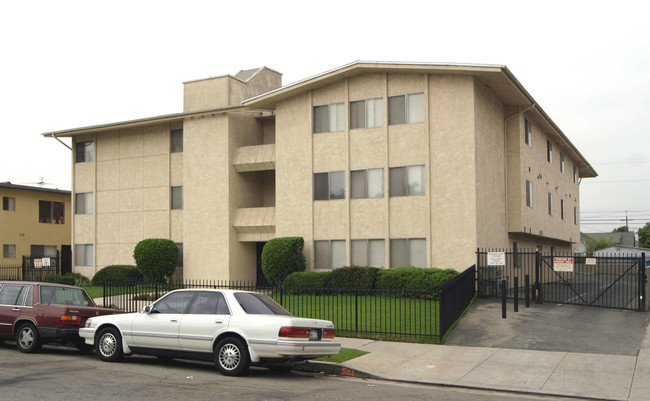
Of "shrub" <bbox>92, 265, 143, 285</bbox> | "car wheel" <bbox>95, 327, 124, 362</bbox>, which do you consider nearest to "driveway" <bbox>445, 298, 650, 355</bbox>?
"car wheel" <bbox>95, 327, 124, 362</bbox>

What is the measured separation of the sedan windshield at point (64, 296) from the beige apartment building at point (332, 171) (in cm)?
1268

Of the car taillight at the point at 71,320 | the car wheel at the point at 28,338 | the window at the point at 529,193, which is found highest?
the window at the point at 529,193

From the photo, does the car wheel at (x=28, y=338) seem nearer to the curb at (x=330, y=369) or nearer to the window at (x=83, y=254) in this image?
the curb at (x=330, y=369)

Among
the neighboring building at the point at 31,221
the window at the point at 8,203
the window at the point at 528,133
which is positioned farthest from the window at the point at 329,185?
the window at the point at 8,203

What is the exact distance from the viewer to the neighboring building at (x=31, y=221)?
4141cm

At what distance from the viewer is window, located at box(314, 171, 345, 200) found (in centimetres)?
2692

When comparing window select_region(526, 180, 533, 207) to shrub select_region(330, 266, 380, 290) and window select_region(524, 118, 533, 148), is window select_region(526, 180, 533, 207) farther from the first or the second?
shrub select_region(330, 266, 380, 290)

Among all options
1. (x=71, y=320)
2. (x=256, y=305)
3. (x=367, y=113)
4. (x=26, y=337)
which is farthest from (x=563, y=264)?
(x=26, y=337)

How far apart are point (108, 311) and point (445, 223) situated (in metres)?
13.3

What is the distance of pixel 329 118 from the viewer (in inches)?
1079

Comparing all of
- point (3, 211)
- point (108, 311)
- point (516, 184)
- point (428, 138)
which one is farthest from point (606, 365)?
point (3, 211)

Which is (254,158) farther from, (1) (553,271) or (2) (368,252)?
(1) (553,271)

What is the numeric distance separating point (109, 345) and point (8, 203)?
32611 millimetres

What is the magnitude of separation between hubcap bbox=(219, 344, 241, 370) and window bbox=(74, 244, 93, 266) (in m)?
25.0
